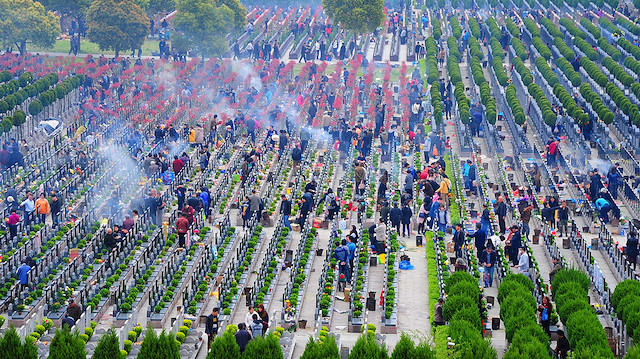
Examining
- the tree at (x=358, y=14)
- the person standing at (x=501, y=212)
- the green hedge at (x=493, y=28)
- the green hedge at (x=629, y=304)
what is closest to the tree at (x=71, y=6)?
the tree at (x=358, y=14)

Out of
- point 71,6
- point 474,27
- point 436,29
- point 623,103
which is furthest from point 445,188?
point 71,6

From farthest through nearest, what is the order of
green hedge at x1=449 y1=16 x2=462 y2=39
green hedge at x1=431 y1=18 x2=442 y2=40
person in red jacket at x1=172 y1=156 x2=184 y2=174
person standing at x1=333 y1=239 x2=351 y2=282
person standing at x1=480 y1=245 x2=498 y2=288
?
green hedge at x1=449 y1=16 x2=462 y2=39 < green hedge at x1=431 y1=18 x2=442 y2=40 < person in red jacket at x1=172 y1=156 x2=184 y2=174 < person standing at x1=333 y1=239 x2=351 y2=282 < person standing at x1=480 y1=245 x2=498 y2=288

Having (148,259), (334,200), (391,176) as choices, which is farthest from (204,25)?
(148,259)

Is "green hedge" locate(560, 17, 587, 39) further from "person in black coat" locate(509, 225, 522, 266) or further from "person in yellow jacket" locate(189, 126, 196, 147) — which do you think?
"person in black coat" locate(509, 225, 522, 266)

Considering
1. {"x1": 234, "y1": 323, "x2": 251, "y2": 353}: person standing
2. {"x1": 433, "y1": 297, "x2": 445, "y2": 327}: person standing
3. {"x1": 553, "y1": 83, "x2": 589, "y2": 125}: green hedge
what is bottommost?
{"x1": 234, "y1": 323, "x2": 251, "y2": 353}: person standing

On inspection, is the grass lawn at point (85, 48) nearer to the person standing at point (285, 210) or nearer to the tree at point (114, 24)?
the tree at point (114, 24)

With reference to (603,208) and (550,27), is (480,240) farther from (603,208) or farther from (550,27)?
(550,27)

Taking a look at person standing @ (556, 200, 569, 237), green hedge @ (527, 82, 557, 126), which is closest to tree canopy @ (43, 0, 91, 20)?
green hedge @ (527, 82, 557, 126)
